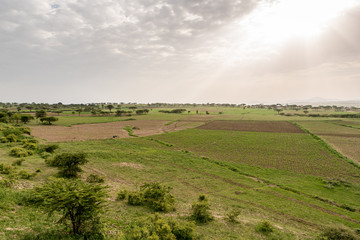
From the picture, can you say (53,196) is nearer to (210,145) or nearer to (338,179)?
(338,179)

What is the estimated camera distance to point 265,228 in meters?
14.4

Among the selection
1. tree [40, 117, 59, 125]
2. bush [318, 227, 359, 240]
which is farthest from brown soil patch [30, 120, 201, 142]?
bush [318, 227, 359, 240]

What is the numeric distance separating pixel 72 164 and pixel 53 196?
1648 centimetres

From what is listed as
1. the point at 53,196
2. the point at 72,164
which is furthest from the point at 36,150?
the point at 53,196

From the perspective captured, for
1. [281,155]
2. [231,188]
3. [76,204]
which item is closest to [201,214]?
[76,204]

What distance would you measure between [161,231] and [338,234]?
14.2 m

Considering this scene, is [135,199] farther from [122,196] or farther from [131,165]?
[131,165]

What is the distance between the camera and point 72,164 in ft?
81.2

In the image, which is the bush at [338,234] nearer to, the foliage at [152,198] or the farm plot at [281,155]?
the foliage at [152,198]

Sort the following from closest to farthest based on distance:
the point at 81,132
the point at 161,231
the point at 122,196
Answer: the point at 161,231 → the point at 122,196 → the point at 81,132

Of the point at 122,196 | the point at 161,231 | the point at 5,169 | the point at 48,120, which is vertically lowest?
the point at 122,196

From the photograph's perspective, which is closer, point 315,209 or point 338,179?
point 315,209

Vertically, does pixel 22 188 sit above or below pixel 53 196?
below

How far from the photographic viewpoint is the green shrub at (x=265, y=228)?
14364 mm
